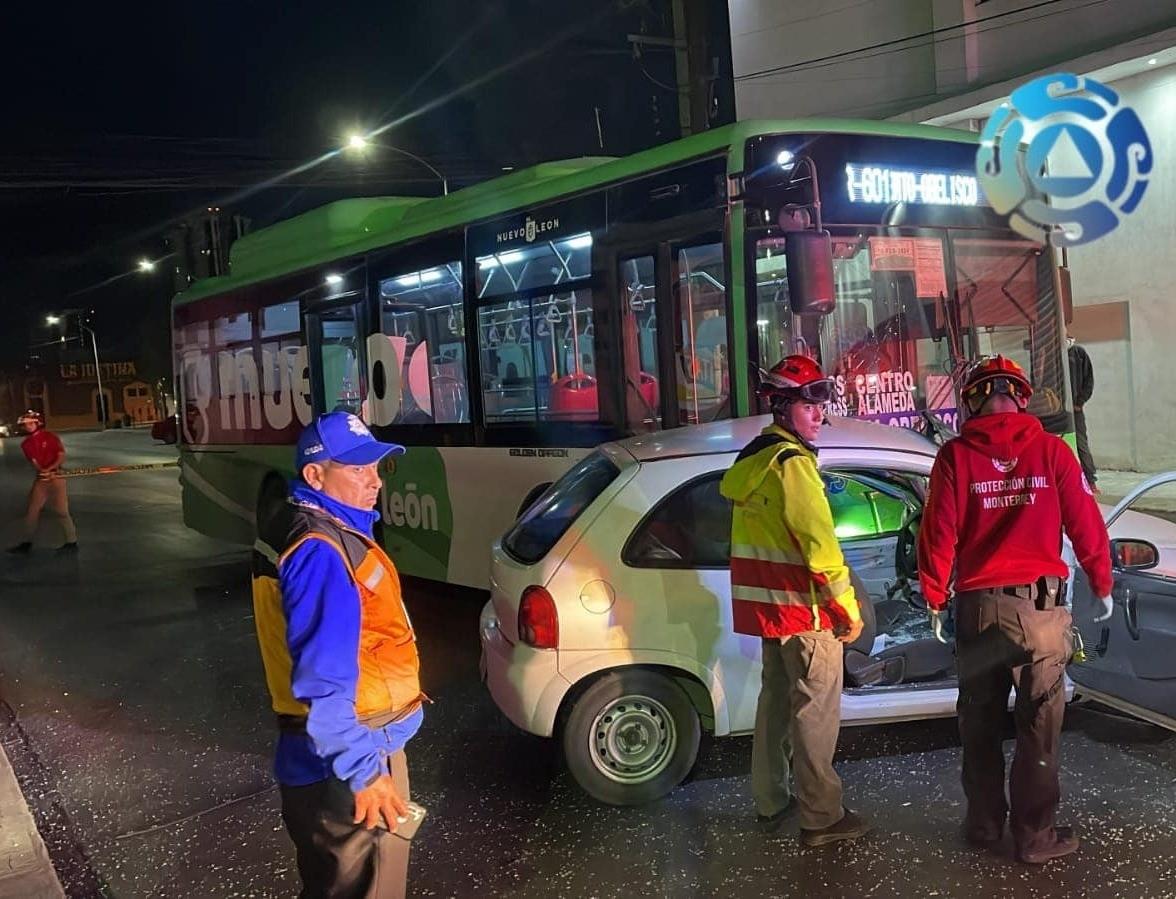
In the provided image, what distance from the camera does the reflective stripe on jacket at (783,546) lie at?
3834mm

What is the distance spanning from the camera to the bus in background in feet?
20.2

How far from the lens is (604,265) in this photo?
700 cm

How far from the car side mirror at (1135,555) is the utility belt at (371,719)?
3.26 metres

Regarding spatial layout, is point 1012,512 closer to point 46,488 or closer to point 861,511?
point 861,511

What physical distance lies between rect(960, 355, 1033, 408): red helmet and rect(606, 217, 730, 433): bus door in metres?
2.43

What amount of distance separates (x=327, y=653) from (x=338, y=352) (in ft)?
25.2

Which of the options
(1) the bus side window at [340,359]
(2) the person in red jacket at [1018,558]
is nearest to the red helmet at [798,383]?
(2) the person in red jacket at [1018,558]

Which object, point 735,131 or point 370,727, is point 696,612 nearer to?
point 370,727

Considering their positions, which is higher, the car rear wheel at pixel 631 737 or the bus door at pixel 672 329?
the bus door at pixel 672 329

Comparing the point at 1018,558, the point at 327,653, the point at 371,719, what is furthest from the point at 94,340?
the point at 327,653

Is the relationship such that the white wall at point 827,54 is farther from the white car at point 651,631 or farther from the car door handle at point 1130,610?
the white car at point 651,631

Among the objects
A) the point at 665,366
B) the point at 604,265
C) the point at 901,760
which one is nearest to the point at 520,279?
the point at 604,265

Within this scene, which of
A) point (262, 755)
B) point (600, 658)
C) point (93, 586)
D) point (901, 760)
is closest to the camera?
point (600, 658)

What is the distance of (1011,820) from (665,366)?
352cm
